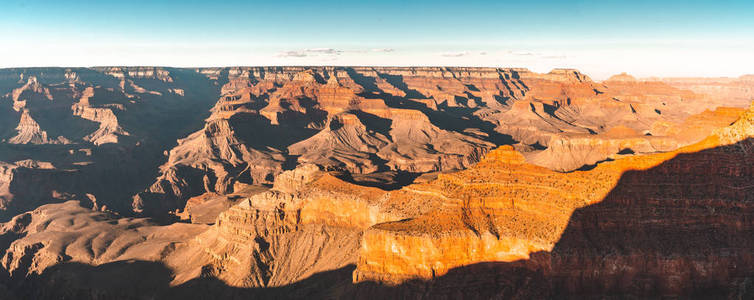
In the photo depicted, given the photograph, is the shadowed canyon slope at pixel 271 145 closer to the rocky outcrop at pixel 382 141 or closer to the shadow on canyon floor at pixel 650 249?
the rocky outcrop at pixel 382 141

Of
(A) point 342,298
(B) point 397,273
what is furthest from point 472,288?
(A) point 342,298

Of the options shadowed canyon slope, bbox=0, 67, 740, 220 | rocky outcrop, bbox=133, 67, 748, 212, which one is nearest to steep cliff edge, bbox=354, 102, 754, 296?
shadowed canyon slope, bbox=0, 67, 740, 220

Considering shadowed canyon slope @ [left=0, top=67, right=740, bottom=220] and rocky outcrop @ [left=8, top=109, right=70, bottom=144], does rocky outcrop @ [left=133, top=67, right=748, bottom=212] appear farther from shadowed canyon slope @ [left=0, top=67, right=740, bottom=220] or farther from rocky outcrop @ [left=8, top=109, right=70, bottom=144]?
rocky outcrop @ [left=8, top=109, right=70, bottom=144]

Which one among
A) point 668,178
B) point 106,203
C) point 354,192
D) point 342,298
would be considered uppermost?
point 668,178

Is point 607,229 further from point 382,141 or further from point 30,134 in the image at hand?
point 30,134

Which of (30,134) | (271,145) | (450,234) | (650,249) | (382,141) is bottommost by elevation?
(30,134)

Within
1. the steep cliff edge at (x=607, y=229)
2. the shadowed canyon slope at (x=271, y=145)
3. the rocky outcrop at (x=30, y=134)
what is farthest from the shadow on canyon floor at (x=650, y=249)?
the rocky outcrop at (x=30, y=134)

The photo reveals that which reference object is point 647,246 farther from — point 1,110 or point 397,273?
point 1,110

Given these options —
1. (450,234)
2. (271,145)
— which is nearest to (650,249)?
(450,234)
